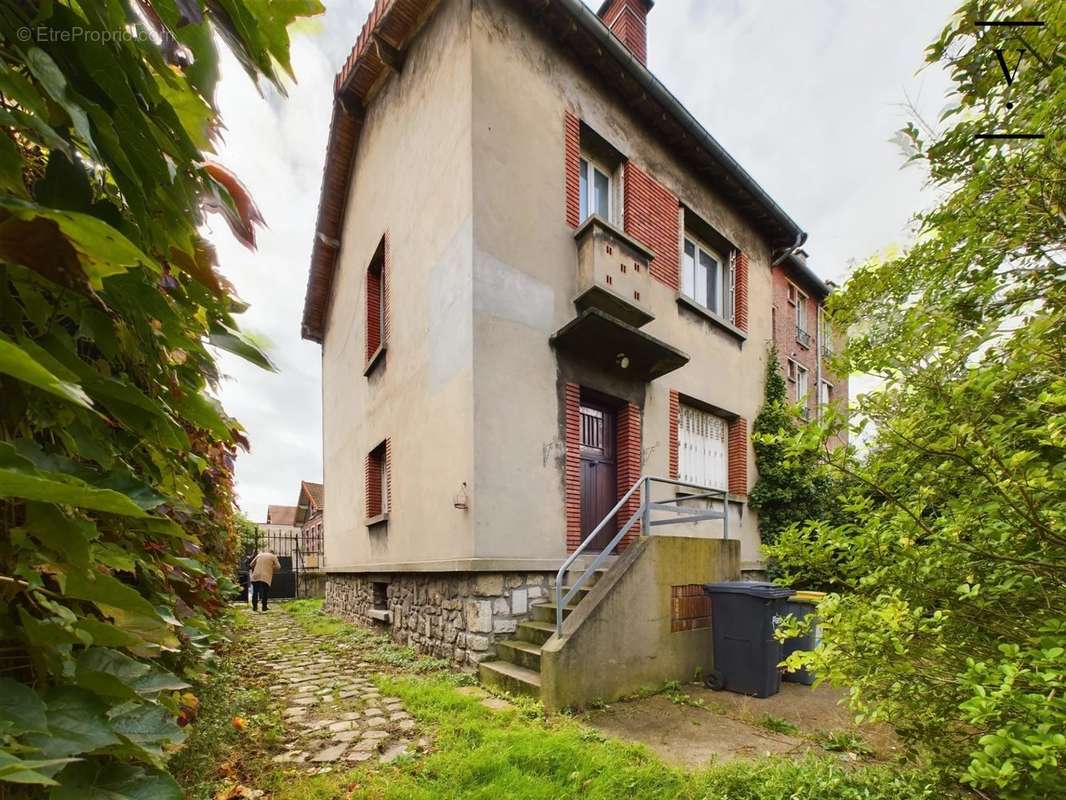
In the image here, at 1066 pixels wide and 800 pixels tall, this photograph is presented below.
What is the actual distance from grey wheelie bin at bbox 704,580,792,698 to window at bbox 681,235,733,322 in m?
5.32

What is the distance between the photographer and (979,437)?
1831mm

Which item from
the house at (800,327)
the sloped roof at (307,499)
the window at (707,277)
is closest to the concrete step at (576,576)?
the window at (707,277)

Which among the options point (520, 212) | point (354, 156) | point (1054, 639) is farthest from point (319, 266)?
point (1054, 639)

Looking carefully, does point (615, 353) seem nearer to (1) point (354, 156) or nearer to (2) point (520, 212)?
(2) point (520, 212)

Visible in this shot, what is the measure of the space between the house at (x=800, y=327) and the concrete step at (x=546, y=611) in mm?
8198

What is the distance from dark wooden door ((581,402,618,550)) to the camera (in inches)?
281

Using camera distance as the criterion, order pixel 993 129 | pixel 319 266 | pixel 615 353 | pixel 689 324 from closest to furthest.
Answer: pixel 993 129 < pixel 615 353 < pixel 689 324 < pixel 319 266

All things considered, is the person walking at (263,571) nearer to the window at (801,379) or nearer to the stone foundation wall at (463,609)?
the stone foundation wall at (463,609)

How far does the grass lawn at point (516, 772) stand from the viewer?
2.80 m

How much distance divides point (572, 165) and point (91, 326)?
710cm

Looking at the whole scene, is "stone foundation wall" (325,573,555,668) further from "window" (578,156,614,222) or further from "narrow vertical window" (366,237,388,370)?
"window" (578,156,614,222)

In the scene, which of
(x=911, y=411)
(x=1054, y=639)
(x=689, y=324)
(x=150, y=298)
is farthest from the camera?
(x=689, y=324)

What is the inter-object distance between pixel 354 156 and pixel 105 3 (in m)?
11.3

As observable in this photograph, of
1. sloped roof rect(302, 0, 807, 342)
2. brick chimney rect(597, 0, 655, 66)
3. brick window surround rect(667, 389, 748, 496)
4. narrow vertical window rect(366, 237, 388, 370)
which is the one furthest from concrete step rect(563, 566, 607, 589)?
brick chimney rect(597, 0, 655, 66)
